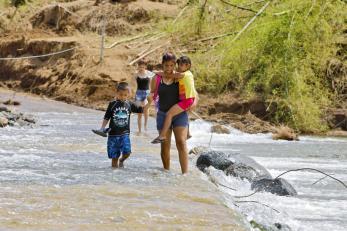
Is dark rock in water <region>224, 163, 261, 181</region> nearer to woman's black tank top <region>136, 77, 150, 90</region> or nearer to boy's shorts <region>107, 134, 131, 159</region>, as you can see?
boy's shorts <region>107, 134, 131, 159</region>

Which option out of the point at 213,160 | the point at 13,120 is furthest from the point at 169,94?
the point at 13,120

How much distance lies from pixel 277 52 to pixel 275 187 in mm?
8505

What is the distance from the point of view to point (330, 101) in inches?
815

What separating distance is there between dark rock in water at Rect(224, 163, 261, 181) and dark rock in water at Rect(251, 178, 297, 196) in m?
0.69

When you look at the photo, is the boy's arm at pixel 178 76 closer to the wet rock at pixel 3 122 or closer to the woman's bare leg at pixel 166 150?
the woman's bare leg at pixel 166 150

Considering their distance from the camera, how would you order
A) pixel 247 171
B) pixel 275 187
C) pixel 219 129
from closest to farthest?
pixel 275 187 < pixel 247 171 < pixel 219 129

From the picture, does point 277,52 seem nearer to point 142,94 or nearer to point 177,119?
point 142,94

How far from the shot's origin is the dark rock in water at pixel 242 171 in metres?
10.2

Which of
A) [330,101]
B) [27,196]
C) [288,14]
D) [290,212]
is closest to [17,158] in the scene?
[27,196]

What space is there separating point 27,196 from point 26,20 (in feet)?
88.3

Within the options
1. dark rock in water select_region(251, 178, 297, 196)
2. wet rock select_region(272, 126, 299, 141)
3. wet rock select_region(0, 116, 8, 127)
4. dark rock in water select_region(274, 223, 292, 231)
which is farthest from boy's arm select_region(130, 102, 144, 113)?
wet rock select_region(272, 126, 299, 141)

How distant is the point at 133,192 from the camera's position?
7.07 m

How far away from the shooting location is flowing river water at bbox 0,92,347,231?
582cm

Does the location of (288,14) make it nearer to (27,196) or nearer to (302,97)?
(302,97)
